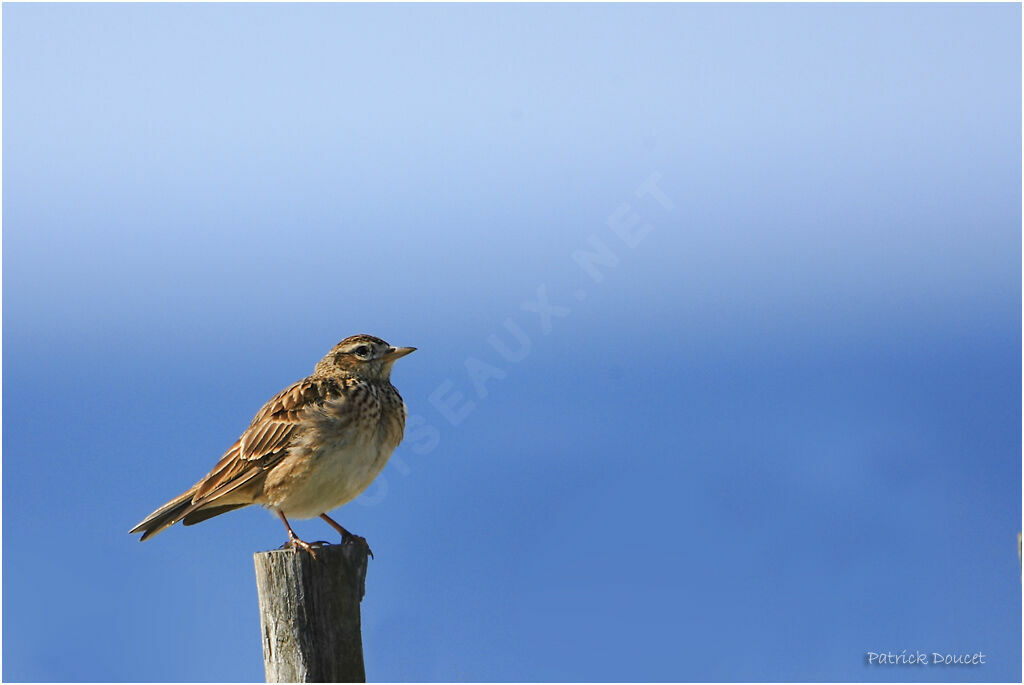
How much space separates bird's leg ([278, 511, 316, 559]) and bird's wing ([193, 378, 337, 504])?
388 mm

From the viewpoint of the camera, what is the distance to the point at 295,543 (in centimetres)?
690

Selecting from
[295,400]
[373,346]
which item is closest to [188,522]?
[295,400]

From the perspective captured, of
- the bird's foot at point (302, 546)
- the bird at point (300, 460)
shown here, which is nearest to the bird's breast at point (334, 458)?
the bird at point (300, 460)

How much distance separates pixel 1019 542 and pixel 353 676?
338 centimetres

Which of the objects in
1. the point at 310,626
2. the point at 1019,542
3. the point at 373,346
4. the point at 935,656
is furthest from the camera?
the point at 373,346

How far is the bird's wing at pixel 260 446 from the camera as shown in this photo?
25.7ft

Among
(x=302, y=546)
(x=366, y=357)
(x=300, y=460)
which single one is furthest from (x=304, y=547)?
(x=366, y=357)

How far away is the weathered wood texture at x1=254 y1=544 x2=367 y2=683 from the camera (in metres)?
5.79

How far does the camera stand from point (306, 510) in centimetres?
785

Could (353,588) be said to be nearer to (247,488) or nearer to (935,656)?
(247,488)

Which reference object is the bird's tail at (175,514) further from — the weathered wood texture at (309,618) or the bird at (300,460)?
the weathered wood texture at (309,618)

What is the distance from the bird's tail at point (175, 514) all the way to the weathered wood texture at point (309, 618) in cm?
186

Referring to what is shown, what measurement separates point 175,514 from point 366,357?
75.2 inches

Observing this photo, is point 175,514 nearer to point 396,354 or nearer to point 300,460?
point 300,460
